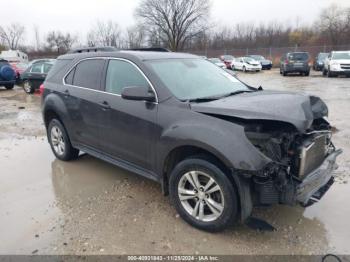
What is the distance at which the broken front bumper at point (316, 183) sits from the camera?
3.05 meters

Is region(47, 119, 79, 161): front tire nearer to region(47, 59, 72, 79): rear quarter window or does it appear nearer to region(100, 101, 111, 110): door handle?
region(47, 59, 72, 79): rear quarter window

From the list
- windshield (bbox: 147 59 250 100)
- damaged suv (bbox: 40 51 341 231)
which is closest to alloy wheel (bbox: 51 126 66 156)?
damaged suv (bbox: 40 51 341 231)

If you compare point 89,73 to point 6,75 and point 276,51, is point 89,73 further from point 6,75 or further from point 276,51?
point 276,51

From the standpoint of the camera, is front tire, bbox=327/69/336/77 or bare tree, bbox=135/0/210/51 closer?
front tire, bbox=327/69/336/77

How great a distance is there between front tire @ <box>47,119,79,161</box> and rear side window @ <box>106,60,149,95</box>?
4.93 ft

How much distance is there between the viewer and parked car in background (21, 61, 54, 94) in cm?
1516

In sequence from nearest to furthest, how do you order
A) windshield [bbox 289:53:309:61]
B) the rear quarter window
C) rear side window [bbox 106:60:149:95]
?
rear side window [bbox 106:60:149:95] → the rear quarter window → windshield [bbox 289:53:309:61]

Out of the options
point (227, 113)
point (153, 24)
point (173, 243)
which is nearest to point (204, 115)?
point (227, 113)

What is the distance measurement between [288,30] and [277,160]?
68.8 meters

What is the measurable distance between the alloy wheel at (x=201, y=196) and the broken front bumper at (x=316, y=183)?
2.48ft

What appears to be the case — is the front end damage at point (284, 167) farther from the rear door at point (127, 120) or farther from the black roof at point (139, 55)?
the black roof at point (139, 55)

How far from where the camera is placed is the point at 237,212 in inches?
124

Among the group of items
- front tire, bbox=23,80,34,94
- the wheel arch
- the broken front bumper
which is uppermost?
the wheel arch

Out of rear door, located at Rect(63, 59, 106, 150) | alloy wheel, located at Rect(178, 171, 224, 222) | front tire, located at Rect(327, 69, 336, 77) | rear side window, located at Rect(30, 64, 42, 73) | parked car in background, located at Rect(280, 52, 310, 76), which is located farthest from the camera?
parked car in background, located at Rect(280, 52, 310, 76)
